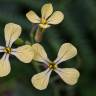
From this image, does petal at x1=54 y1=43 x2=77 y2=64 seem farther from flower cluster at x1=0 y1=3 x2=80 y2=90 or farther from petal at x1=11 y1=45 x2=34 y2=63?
petal at x1=11 y1=45 x2=34 y2=63

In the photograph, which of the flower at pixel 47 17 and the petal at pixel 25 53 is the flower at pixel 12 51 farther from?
the flower at pixel 47 17

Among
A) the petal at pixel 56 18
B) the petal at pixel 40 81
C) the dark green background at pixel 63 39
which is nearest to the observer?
the petal at pixel 40 81

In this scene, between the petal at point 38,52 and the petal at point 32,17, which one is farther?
the petal at point 32,17

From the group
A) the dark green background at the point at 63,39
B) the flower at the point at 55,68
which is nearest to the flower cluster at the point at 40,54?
the flower at the point at 55,68

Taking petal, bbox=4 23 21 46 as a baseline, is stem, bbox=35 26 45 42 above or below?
below

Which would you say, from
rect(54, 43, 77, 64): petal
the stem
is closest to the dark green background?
the stem

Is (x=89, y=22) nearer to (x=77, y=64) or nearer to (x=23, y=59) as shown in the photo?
(x=77, y=64)

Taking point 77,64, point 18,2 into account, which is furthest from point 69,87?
point 18,2
